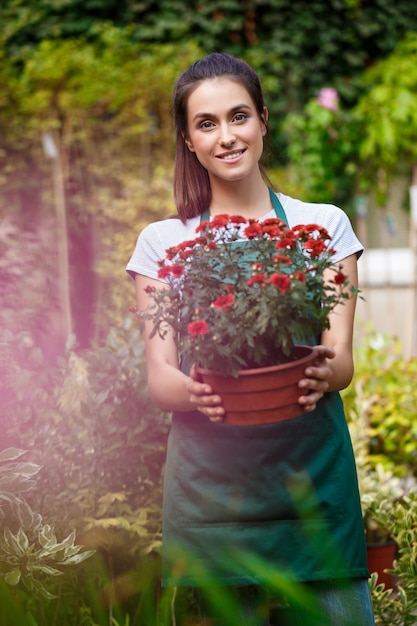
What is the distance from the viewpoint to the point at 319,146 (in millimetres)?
5781

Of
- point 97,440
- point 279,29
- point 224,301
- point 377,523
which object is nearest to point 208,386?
point 224,301

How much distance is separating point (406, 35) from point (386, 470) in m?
4.03

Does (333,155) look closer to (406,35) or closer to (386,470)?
(406,35)

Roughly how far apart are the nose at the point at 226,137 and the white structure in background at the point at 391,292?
392cm

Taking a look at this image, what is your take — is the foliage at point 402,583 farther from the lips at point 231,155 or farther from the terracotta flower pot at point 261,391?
the lips at point 231,155

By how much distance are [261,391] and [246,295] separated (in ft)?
0.57

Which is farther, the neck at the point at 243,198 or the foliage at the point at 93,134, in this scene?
the foliage at the point at 93,134

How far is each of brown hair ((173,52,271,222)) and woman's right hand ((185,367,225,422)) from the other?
475 millimetres

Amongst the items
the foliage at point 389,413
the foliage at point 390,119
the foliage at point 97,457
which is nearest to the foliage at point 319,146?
the foliage at point 390,119

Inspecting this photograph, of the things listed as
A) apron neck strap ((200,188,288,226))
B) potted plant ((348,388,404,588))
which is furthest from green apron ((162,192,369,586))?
potted plant ((348,388,404,588))

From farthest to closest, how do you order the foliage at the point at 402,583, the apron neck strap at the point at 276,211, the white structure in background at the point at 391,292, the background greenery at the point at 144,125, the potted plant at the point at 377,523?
the white structure in background at the point at 391,292 < the background greenery at the point at 144,125 < the potted plant at the point at 377,523 < the foliage at the point at 402,583 < the apron neck strap at the point at 276,211

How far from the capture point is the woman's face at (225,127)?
5.48 ft

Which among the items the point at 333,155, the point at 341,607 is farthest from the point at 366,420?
the point at 333,155

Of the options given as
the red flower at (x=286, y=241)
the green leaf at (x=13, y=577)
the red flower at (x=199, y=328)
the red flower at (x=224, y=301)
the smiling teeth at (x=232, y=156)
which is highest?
the smiling teeth at (x=232, y=156)
